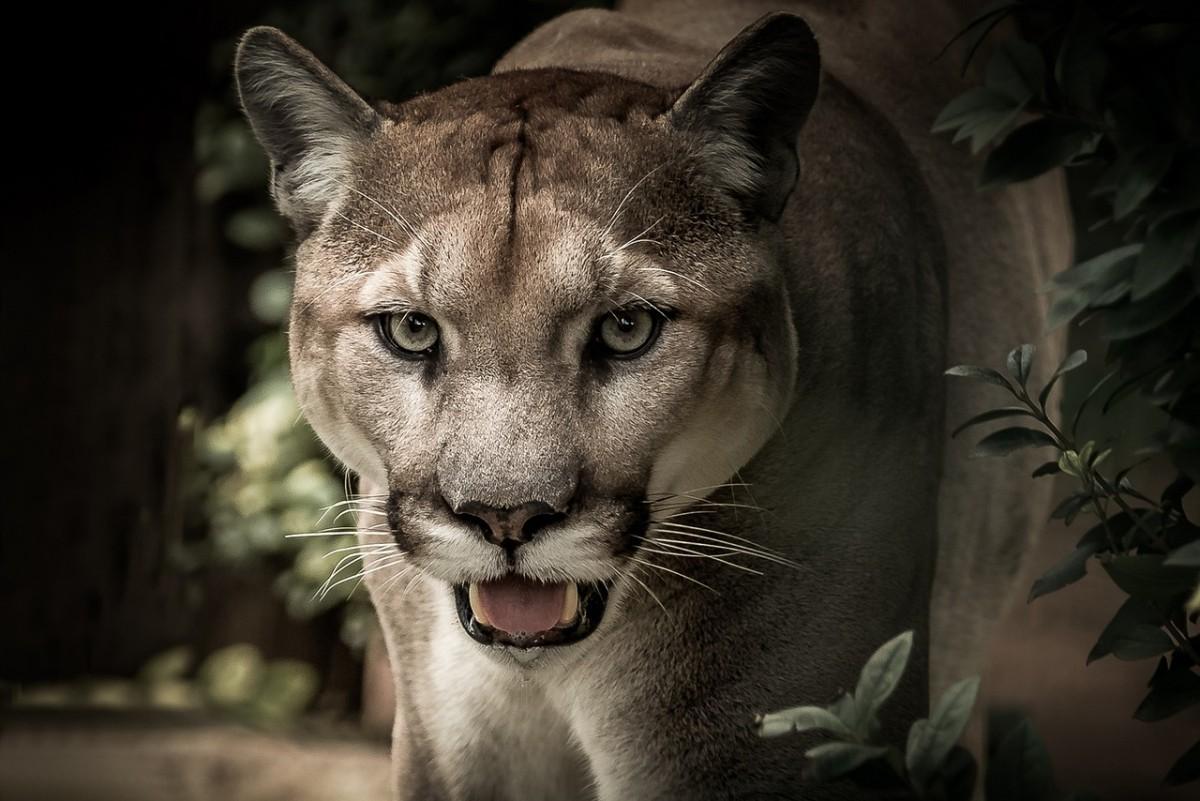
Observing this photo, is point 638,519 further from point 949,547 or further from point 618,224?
point 949,547

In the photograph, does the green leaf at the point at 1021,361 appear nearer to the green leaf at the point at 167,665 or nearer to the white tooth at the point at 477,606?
the white tooth at the point at 477,606

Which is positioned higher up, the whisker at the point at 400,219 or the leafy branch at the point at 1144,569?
the whisker at the point at 400,219

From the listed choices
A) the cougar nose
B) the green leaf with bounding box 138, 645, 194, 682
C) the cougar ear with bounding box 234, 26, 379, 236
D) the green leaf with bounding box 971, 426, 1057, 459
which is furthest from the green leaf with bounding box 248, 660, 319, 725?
the green leaf with bounding box 971, 426, 1057, 459

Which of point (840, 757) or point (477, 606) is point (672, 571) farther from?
point (840, 757)

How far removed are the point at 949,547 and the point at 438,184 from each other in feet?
4.53

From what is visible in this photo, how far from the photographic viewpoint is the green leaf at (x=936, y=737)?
179cm

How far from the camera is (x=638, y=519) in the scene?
227cm

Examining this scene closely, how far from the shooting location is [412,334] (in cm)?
233

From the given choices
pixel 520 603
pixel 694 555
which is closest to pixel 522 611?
pixel 520 603

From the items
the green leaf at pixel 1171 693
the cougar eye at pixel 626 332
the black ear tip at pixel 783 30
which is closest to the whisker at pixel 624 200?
the cougar eye at pixel 626 332

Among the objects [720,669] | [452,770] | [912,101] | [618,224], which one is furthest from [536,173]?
[912,101]

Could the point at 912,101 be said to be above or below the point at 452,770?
above

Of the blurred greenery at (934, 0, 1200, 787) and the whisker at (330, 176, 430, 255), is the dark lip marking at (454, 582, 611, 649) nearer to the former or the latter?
the whisker at (330, 176, 430, 255)

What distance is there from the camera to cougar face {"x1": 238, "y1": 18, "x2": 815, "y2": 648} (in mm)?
2186
